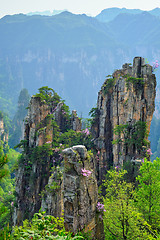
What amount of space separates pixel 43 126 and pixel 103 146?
953 centimetres

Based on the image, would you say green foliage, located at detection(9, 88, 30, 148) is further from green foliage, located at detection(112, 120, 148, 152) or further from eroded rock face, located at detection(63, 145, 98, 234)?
eroded rock face, located at detection(63, 145, 98, 234)

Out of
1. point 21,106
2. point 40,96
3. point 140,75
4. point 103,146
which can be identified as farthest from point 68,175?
point 21,106

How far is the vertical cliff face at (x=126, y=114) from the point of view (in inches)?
1078

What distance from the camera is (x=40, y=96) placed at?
1421 inches

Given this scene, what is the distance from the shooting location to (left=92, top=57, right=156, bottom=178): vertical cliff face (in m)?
27.4

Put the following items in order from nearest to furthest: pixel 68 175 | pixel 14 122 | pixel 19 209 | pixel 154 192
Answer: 1. pixel 68 175
2. pixel 154 192
3. pixel 19 209
4. pixel 14 122

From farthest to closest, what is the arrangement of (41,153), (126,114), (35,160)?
(41,153) < (35,160) < (126,114)

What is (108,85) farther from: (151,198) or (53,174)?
(151,198)

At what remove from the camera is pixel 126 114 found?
99.3ft

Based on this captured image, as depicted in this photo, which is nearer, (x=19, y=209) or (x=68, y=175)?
(x=68, y=175)

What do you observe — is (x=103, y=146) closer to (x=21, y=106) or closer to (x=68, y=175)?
(x=68, y=175)

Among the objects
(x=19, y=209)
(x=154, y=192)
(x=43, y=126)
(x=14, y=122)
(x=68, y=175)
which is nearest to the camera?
(x=68, y=175)

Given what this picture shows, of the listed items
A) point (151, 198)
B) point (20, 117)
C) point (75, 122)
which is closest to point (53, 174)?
point (151, 198)

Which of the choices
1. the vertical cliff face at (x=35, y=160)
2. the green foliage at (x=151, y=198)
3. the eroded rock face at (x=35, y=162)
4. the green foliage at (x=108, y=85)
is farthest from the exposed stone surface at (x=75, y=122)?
the green foliage at (x=151, y=198)
